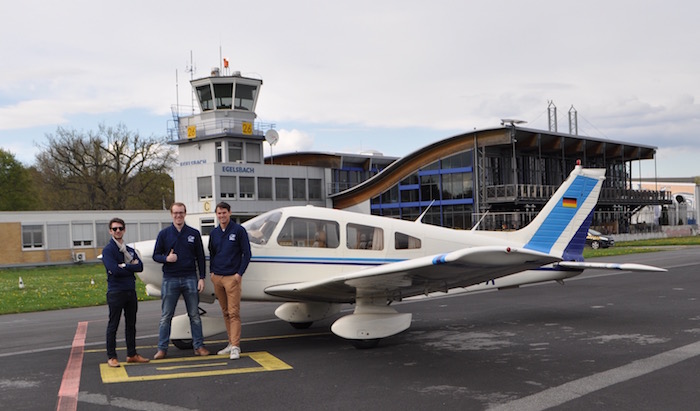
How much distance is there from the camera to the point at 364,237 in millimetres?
9555

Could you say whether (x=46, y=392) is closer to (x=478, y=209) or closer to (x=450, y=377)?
(x=450, y=377)

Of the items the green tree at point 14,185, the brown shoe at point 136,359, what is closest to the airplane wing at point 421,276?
the brown shoe at point 136,359

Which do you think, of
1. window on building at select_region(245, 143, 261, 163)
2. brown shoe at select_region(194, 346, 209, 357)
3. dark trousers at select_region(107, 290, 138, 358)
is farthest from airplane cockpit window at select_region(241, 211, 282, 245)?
window on building at select_region(245, 143, 261, 163)

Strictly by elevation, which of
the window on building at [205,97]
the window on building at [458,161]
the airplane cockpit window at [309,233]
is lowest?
the airplane cockpit window at [309,233]

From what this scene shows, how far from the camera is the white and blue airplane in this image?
8242 mm

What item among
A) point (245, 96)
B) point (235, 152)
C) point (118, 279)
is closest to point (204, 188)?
point (235, 152)

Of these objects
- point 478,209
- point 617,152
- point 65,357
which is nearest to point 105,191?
point 478,209

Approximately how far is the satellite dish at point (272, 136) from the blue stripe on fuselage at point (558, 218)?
3972cm

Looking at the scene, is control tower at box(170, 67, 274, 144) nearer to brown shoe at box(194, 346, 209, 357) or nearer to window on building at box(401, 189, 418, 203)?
window on building at box(401, 189, 418, 203)

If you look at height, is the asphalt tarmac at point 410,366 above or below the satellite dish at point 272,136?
below

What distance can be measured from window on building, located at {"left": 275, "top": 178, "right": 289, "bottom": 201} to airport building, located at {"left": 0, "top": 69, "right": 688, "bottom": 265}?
0.27ft

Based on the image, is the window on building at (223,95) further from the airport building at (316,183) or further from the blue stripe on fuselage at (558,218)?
the blue stripe on fuselage at (558,218)

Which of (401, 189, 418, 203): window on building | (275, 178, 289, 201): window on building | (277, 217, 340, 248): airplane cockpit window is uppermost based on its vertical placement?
(275, 178, 289, 201): window on building

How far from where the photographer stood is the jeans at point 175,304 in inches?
320
